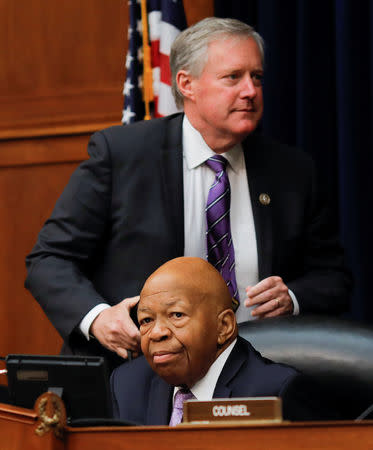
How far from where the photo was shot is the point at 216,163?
9.42 feet

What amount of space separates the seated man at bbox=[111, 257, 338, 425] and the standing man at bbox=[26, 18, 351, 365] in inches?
30.2

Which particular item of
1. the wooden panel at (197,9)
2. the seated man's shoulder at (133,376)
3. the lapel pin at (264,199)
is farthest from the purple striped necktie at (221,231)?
the wooden panel at (197,9)

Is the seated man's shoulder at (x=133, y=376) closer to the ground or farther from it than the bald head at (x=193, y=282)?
closer to the ground

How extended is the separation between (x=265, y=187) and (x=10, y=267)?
1.76 meters

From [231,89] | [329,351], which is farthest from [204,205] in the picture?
[329,351]

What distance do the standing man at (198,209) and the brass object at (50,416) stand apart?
1387 millimetres

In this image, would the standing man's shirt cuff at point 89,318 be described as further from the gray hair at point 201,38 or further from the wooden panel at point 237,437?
the wooden panel at point 237,437

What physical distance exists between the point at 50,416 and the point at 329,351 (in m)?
1.00

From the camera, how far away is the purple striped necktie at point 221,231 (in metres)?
2.76

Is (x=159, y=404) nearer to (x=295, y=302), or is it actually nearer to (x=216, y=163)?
(x=295, y=302)

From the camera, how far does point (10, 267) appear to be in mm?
4238

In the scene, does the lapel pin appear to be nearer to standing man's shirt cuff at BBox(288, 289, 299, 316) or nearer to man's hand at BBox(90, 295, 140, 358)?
standing man's shirt cuff at BBox(288, 289, 299, 316)

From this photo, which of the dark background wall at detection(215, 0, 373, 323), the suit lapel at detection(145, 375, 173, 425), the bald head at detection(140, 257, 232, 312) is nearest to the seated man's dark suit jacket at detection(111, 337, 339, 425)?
the suit lapel at detection(145, 375, 173, 425)

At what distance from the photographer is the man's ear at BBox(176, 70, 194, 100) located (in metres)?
2.94
